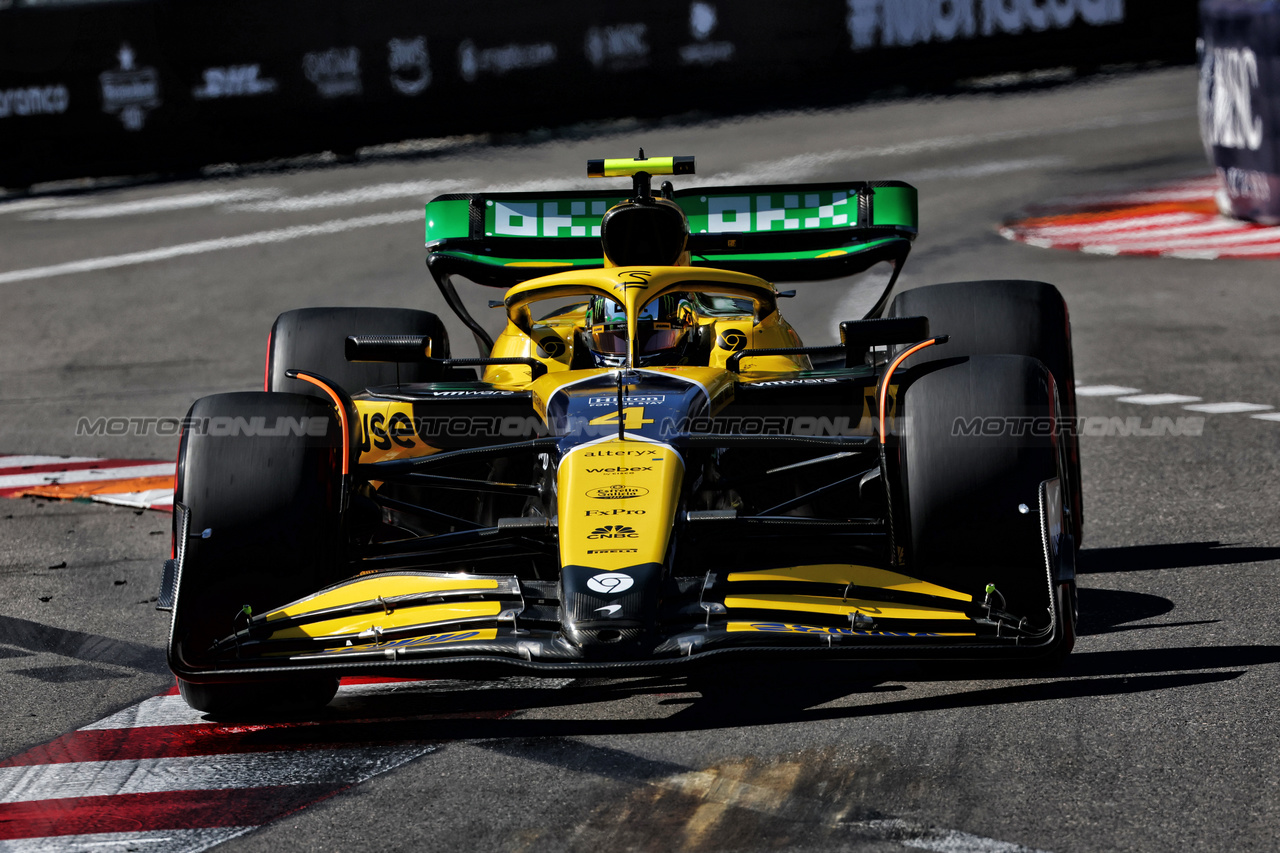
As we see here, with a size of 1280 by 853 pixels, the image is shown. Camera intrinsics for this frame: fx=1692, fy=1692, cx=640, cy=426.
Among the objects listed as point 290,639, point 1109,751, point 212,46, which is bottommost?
point 1109,751

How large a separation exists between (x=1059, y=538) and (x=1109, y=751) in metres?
0.74

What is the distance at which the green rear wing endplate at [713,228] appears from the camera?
24.0 feet

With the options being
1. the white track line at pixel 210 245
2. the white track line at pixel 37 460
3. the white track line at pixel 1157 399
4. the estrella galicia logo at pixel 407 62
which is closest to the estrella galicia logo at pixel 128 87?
the estrella galicia logo at pixel 407 62

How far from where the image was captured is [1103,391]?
955 centimetres

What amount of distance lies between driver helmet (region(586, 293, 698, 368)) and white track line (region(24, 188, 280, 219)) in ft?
39.8

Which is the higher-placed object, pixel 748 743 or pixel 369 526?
pixel 369 526

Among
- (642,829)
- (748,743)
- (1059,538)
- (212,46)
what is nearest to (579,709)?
(748,743)

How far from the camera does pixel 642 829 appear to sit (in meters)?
3.92

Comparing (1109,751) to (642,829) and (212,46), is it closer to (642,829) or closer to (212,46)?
(642,829)

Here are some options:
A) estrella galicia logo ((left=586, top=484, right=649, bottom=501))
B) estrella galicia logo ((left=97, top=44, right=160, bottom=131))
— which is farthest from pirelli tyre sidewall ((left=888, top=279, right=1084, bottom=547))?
estrella galicia logo ((left=97, top=44, right=160, bottom=131))

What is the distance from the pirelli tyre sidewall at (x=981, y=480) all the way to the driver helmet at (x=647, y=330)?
56.0 inches

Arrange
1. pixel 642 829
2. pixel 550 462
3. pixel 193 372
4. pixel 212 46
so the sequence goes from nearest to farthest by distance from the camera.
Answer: pixel 642 829
pixel 550 462
pixel 193 372
pixel 212 46

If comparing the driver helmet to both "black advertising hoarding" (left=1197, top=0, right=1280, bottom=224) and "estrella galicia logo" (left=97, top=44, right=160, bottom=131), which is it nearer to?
"black advertising hoarding" (left=1197, top=0, right=1280, bottom=224)

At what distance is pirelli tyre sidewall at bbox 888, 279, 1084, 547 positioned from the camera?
20.7ft
